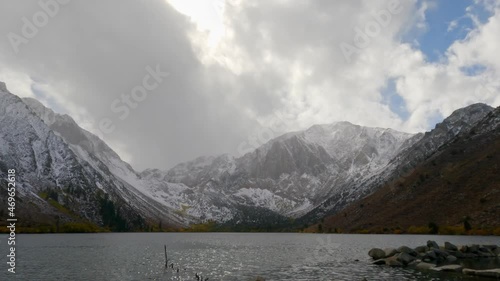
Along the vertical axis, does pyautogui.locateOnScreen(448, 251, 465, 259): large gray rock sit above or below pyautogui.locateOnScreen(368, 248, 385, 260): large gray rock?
below

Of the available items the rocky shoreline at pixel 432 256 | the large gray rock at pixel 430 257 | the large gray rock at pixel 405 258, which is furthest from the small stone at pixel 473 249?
the large gray rock at pixel 405 258

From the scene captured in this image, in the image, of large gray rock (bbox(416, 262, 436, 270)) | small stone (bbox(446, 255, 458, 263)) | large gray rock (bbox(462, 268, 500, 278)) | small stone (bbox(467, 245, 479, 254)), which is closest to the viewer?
large gray rock (bbox(462, 268, 500, 278))

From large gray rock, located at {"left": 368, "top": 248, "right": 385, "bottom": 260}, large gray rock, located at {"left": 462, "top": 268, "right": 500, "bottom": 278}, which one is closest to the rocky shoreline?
large gray rock, located at {"left": 368, "top": 248, "right": 385, "bottom": 260}

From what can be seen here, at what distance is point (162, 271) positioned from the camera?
7731cm

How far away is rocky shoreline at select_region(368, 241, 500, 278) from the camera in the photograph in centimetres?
8009

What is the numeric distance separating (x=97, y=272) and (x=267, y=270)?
3222 centimetres

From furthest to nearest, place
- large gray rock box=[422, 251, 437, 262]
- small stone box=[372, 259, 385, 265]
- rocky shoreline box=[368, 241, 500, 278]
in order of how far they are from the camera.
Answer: large gray rock box=[422, 251, 437, 262] → small stone box=[372, 259, 385, 265] → rocky shoreline box=[368, 241, 500, 278]

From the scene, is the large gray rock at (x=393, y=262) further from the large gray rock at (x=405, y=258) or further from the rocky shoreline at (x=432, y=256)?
the large gray rock at (x=405, y=258)

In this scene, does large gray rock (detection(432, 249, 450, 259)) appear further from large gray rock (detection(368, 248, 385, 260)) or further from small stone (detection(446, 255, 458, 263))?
large gray rock (detection(368, 248, 385, 260))

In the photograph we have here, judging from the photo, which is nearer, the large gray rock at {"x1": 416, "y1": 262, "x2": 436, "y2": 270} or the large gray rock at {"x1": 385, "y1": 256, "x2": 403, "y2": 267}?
the large gray rock at {"x1": 416, "y1": 262, "x2": 436, "y2": 270}

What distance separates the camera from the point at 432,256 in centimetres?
8500

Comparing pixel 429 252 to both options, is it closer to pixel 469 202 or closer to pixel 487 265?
pixel 487 265

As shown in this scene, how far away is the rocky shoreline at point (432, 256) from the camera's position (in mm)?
80088

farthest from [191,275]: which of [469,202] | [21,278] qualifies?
[469,202]
